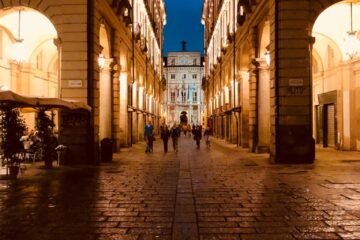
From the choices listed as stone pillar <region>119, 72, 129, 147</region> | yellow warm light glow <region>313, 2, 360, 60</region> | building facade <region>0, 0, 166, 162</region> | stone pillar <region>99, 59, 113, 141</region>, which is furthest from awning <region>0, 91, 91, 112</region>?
yellow warm light glow <region>313, 2, 360, 60</region>

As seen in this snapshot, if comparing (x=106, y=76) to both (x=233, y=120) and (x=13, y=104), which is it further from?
(x=233, y=120)

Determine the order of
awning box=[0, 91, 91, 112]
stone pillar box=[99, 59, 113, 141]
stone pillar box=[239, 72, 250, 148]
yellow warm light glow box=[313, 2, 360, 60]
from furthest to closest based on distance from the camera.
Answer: stone pillar box=[239, 72, 250, 148] < stone pillar box=[99, 59, 113, 141] < yellow warm light glow box=[313, 2, 360, 60] < awning box=[0, 91, 91, 112]

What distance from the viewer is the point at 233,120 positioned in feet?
110

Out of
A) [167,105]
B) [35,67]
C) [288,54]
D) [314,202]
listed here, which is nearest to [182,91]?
[167,105]

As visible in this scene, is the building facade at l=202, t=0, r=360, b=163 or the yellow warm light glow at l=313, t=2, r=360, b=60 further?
the yellow warm light glow at l=313, t=2, r=360, b=60

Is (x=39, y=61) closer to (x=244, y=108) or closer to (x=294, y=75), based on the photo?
(x=244, y=108)

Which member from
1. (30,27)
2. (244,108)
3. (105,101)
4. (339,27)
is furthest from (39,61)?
(339,27)

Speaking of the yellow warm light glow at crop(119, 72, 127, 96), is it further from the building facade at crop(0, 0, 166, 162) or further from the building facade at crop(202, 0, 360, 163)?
the building facade at crop(202, 0, 360, 163)

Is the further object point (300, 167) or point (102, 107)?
point (102, 107)

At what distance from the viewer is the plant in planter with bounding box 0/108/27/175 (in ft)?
44.2

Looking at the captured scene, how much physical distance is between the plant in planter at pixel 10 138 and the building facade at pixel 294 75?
9.45 meters

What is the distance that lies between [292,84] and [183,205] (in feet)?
33.7

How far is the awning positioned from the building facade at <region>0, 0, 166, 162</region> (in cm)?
138

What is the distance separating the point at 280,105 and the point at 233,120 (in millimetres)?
15871
